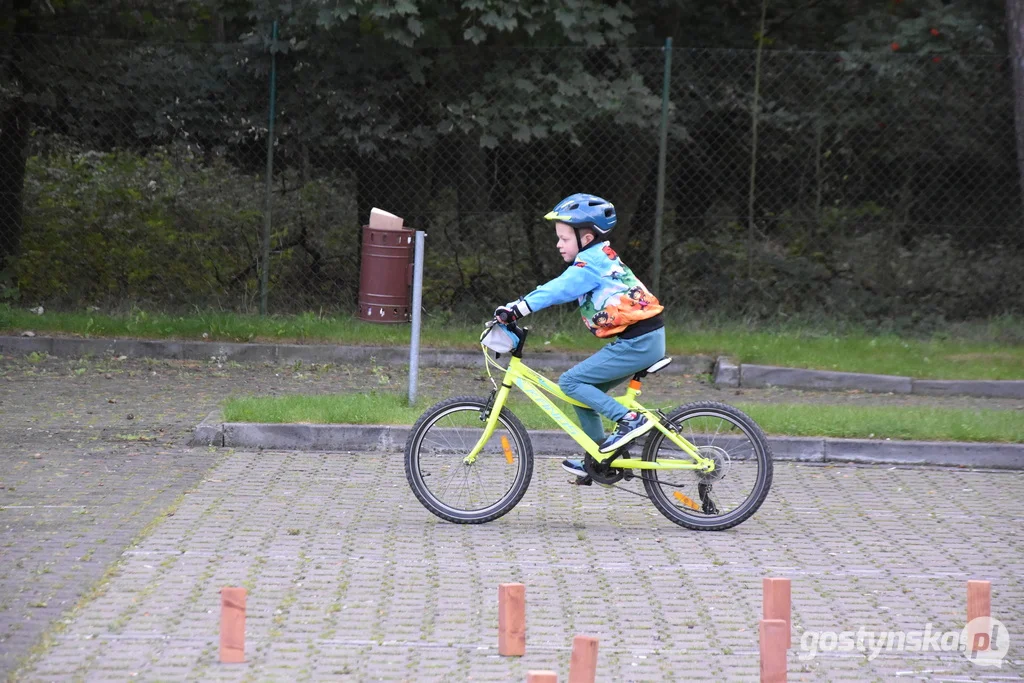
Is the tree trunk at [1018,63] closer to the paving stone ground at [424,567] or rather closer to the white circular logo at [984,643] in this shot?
the paving stone ground at [424,567]

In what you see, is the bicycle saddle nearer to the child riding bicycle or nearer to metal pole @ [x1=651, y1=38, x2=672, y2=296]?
the child riding bicycle

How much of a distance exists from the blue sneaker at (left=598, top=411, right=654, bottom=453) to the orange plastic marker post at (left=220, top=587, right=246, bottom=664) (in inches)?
104

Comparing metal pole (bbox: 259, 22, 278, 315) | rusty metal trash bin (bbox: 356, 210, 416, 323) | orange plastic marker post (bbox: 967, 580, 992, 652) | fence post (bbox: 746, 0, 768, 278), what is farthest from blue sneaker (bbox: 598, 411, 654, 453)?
metal pole (bbox: 259, 22, 278, 315)

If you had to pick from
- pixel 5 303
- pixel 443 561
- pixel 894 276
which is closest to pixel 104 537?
pixel 443 561

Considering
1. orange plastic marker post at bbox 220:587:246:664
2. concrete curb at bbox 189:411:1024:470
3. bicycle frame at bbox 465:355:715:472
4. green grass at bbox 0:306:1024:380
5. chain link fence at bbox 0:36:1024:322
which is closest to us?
orange plastic marker post at bbox 220:587:246:664

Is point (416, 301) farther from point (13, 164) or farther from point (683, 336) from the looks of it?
point (13, 164)

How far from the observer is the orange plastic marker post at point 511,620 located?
4539mm

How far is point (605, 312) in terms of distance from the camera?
21.8 ft

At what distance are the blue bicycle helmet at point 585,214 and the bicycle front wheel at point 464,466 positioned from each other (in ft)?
3.47

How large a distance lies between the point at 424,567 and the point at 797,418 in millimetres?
3890

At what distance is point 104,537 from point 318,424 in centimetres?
256

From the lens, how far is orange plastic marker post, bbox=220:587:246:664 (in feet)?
14.6

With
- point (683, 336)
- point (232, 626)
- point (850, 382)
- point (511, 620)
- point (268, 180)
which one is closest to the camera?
point (232, 626)

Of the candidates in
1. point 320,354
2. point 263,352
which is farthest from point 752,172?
point 263,352
